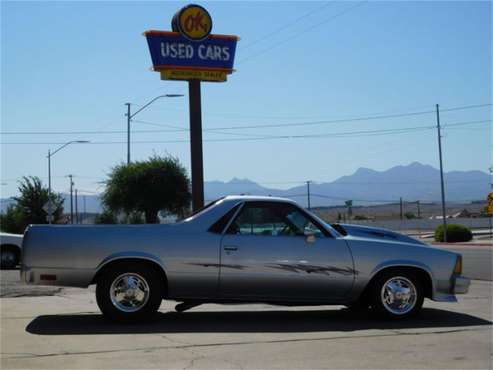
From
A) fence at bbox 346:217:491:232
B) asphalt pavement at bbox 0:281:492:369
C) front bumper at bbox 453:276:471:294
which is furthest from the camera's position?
fence at bbox 346:217:491:232

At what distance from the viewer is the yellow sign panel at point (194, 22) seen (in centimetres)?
2356

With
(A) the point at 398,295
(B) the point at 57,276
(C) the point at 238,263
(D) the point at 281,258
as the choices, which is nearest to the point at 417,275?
(A) the point at 398,295

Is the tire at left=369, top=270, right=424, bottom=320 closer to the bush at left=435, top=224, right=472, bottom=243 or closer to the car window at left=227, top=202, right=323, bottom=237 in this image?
the car window at left=227, top=202, right=323, bottom=237

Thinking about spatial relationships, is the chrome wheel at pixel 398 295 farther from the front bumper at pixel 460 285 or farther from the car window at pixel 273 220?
the car window at pixel 273 220

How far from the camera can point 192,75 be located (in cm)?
2423

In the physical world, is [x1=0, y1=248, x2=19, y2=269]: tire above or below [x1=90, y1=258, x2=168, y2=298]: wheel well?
below

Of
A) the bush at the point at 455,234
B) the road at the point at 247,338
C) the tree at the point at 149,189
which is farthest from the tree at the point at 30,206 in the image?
the road at the point at 247,338

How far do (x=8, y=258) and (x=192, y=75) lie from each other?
28.4ft

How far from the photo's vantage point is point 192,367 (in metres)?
6.27

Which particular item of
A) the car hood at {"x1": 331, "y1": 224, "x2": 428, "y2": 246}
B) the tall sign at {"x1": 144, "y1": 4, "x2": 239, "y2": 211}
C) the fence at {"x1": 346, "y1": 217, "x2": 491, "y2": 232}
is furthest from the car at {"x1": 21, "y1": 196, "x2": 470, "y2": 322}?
the fence at {"x1": 346, "y1": 217, "x2": 491, "y2": 232}

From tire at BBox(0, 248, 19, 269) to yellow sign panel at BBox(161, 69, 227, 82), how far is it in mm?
7911

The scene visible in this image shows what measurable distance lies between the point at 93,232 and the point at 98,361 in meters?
2.35

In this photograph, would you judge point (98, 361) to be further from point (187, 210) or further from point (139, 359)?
point (187, 210)

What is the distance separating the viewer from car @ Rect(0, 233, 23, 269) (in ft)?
67.5
